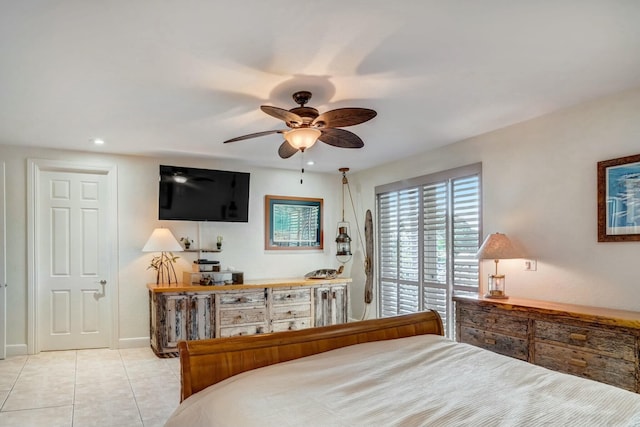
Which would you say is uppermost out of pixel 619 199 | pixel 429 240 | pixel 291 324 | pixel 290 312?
pixel 619 199

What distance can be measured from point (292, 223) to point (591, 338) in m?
4.18

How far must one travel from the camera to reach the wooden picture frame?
19.9 feet

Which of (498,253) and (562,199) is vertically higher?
(562,199)

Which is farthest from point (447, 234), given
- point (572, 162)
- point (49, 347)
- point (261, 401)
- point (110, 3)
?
point (49, 347)

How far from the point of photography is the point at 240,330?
5.07 m

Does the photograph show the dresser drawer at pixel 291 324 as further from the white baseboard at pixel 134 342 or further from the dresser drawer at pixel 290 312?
the white baseboard at pixel 134 342

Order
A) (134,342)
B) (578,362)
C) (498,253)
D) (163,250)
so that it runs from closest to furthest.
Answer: (578,362) → (498,253) → (163,250) → (134,342)

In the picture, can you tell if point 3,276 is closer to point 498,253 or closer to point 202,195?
point 202,195

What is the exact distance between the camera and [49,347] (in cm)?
487

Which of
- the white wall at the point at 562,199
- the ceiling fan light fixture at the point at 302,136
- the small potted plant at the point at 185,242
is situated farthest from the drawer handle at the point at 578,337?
the small potted plant at the point at 185,242

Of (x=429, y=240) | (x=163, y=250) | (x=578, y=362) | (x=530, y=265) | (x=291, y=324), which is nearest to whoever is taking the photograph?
(x=578, y=362)

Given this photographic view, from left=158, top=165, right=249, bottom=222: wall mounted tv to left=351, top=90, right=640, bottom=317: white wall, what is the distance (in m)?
3.00

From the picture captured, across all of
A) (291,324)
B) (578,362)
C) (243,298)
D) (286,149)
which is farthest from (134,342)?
(578,362)

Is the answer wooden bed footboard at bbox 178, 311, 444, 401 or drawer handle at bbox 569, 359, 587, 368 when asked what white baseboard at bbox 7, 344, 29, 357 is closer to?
wooden bed footboard at bbox 178, 311, 444, 401
